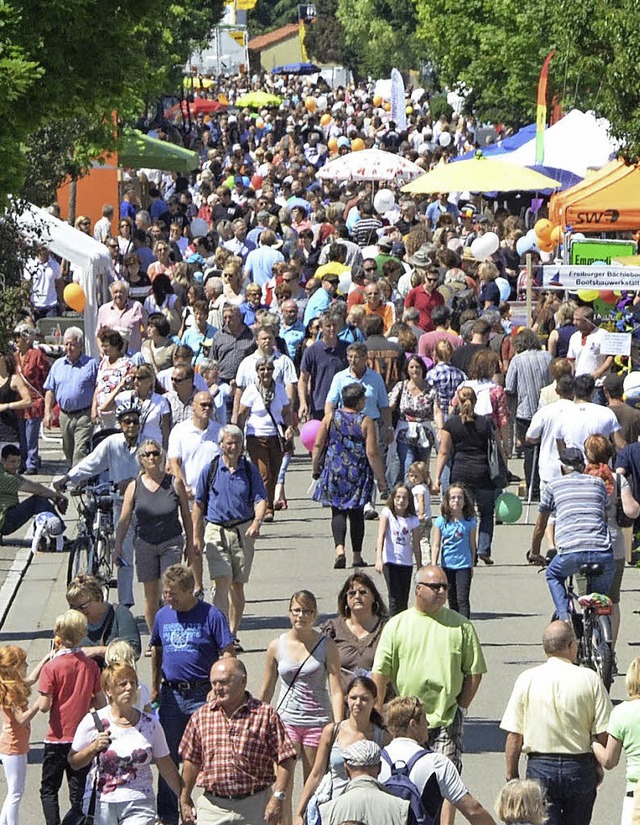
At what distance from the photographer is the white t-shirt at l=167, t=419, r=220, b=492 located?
47.3ft

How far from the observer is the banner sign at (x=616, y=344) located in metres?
18.7

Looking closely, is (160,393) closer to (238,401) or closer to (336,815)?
(238,401)

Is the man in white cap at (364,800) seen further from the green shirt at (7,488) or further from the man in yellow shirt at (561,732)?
the green shirt at (7,488)

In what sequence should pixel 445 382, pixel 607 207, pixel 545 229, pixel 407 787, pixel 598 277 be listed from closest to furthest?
pixel 407 787
pixel 445 382
pixel 598 277
pixel 607 207
pixel 545 229

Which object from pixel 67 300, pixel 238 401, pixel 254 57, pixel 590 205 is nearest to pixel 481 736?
pixel 238 401

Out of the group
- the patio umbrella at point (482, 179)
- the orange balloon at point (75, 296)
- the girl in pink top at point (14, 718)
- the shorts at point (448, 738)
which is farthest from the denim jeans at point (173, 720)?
the patio umbrella at point (482, 179)

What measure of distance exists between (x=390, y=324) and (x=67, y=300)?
155 inches

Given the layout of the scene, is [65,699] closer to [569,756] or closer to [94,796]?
[94,796]

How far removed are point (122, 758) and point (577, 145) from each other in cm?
2402

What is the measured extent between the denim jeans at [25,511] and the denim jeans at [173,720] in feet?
16.0

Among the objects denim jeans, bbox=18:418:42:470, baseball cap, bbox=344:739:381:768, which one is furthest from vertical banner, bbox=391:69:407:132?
baseball cap, bbox=344:739:381:768

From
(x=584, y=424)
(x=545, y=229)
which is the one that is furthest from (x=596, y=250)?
(x=584, y=424)

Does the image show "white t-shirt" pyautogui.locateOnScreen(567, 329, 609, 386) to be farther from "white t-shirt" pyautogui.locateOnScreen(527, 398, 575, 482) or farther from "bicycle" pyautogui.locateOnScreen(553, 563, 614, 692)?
"bicycle" pyautogui.locateOnScreen(553, 563, 614, 692)

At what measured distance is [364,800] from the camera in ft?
24.2
